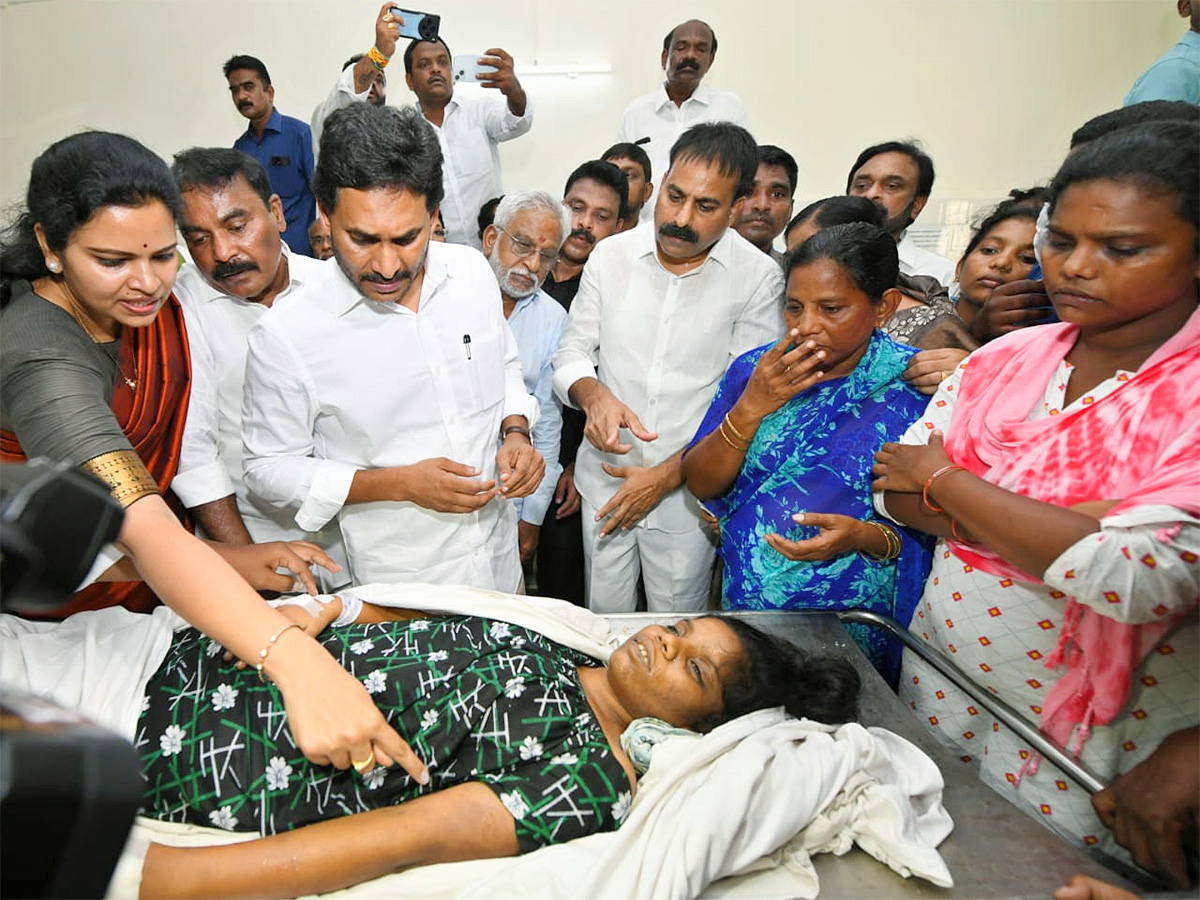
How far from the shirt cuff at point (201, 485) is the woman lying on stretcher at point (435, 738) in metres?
0.51

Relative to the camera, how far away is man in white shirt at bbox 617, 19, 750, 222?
4.55m

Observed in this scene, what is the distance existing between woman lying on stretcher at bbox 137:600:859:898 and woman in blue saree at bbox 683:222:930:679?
0.99ft

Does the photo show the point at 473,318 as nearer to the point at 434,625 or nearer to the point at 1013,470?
the point at 434,625

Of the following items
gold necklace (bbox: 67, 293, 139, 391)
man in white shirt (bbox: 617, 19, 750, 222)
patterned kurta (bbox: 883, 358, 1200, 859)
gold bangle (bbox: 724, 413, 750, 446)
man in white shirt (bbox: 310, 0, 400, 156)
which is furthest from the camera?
man in white shirt (bbox: 617, 19, 750, 222)

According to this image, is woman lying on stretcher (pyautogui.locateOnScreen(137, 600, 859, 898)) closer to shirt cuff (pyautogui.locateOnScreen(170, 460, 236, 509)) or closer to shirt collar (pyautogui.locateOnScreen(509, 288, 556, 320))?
shirt cuff (pyautogui.locateOnScreen(170, 460, 236, 509))

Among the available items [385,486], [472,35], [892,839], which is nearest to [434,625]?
[385,486]

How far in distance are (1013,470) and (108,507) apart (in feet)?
4.88

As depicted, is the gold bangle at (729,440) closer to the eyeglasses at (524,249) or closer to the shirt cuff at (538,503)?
the shirt cuff at (538,503)

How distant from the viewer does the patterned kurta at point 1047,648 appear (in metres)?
1.13

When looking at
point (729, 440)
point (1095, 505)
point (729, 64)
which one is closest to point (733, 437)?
point (729, 440)

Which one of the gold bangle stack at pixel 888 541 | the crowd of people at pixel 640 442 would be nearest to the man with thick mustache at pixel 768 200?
the crowd of people at pixel 640 442

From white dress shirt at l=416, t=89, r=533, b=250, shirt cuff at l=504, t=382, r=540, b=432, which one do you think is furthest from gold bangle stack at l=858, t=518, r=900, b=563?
white dress shirt at l=416, t=89, r=533, b=250

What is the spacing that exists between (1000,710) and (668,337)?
61.1 inches

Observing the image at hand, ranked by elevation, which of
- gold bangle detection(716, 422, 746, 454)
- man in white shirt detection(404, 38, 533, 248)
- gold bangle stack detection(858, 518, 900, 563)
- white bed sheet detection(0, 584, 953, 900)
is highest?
man in white shirt detection(404, 38, 533, 248)
